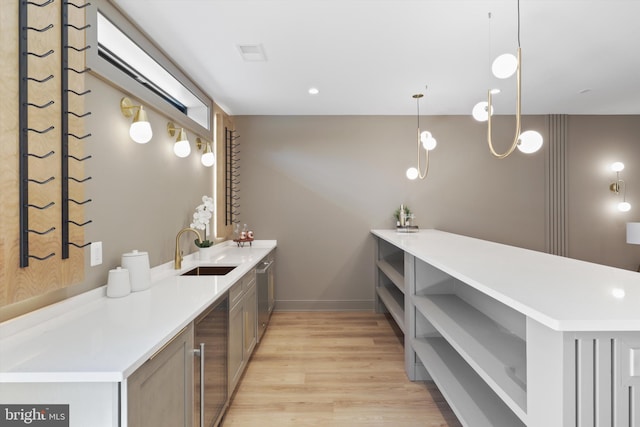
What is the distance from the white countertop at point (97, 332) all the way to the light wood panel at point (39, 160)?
14 cm

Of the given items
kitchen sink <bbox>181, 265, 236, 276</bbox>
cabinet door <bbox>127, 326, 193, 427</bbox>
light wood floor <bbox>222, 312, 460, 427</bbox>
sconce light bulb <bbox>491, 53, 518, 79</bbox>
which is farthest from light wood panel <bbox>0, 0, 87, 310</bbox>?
sconce light bulb <bbox>491, 53, 518, 79</bbox>

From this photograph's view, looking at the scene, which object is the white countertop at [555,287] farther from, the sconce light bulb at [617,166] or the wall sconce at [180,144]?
the sconce light bulb at [617,166]

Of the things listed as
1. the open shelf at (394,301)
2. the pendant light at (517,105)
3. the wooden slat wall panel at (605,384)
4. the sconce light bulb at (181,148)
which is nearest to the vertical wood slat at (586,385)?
the wooden slat wall panel at (605,384)

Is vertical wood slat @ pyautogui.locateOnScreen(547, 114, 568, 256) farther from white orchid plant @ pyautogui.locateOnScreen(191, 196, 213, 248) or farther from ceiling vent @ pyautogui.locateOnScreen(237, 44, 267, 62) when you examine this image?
white orchid plant @ pyautogui.locateOnScreen(191, 196, 213, 248)

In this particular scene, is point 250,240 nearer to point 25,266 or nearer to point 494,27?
point 25,266

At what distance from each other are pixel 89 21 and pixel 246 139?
2.66 m

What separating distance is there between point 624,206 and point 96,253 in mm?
5551

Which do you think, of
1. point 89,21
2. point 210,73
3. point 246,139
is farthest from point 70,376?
point 246,139

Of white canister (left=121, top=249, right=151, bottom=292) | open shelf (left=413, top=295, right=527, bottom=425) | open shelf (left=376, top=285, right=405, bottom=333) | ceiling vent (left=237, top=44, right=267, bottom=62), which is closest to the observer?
open shelf (left=413, top=295, right=527, bottom=425)

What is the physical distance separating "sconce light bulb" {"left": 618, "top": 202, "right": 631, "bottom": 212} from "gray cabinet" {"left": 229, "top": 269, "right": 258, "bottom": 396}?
4.57 meters

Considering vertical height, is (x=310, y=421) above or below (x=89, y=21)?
below

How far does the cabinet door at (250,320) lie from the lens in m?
2.56

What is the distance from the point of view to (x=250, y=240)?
388 cm

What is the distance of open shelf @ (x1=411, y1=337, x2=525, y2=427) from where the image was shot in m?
1.56
